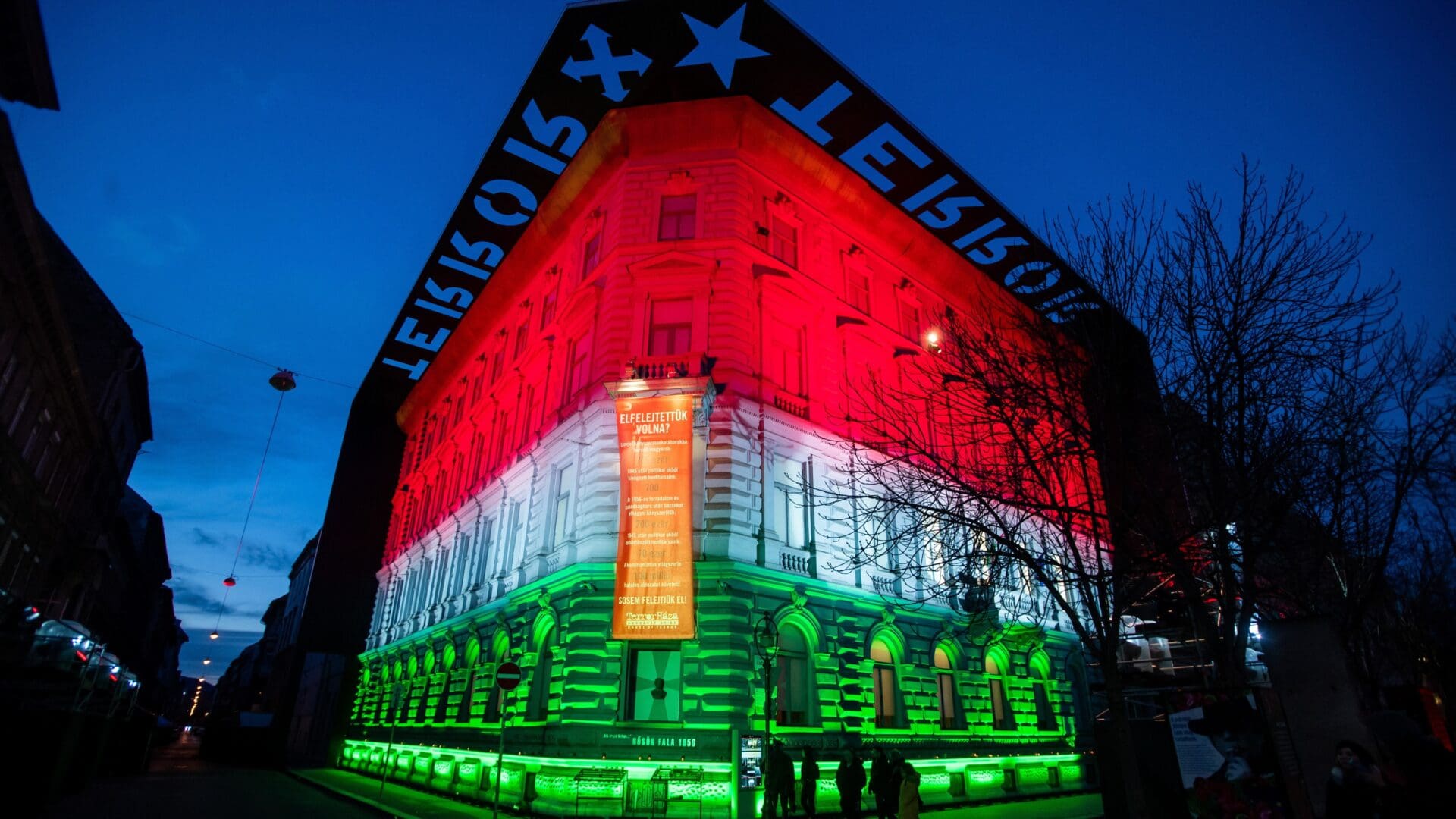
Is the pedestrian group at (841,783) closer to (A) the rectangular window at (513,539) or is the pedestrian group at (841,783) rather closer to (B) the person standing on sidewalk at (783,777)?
(B) the person standing on sidewalk at (783,777)

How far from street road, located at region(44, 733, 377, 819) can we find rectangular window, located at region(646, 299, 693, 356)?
15.6 meters

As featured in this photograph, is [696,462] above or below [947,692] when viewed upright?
above

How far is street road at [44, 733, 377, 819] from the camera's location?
56.1 feet

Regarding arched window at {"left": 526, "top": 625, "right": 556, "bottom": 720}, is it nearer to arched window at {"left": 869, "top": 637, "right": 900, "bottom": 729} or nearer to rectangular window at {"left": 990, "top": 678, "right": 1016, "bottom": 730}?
arched window at {"left": 869, "top": 637, "right": 900, "bottom": 729}

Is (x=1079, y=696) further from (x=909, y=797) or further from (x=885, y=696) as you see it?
(x=909, y=797)

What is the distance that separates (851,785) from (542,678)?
30.3 feet

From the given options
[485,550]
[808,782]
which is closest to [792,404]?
[808,782]

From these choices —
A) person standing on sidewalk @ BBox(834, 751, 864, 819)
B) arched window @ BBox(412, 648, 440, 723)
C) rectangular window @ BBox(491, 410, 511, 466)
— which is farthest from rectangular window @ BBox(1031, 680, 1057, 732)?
arched window @ BBox(412, 648, 440, 723)

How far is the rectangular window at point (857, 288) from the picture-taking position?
87.5 ft

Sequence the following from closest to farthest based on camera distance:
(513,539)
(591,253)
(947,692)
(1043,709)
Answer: (947,692) → (513,539) → (591,253) → (1043,709)

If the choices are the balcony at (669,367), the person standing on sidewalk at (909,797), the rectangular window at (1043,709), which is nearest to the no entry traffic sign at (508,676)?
the person standing on sidewalk at (909,797)

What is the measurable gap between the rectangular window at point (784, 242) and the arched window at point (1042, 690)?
18043 mm

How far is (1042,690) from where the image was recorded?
27391 mm

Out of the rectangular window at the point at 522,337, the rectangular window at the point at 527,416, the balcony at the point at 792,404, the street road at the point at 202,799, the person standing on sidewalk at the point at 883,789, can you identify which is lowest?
the street road at the point at 202,799
